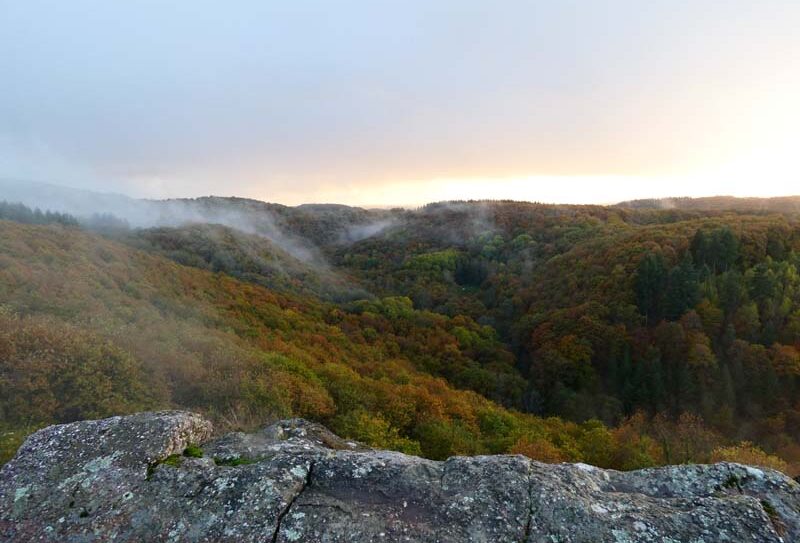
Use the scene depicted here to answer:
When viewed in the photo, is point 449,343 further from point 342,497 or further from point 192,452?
point 342,497

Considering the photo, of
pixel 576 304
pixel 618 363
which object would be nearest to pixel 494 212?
pixel 576 304

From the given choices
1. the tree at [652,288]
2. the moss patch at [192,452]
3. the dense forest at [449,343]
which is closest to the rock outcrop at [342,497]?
the moss patch at [192,452]

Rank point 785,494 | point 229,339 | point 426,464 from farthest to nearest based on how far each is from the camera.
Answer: point 229,339
point 426,464
point 785,494

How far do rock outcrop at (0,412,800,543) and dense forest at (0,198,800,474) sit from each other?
310cm

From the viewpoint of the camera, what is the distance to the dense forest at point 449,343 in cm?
1283

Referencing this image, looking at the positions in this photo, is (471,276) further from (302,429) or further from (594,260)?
(302,429)

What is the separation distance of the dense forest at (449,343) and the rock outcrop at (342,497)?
3.10m

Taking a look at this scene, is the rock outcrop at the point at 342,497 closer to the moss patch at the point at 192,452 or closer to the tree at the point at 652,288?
the moss patch at the point at 192,452

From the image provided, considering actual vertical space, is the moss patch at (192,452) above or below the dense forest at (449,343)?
above

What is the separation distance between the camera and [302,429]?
8.84 meters

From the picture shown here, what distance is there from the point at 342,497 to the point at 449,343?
52.4 metres

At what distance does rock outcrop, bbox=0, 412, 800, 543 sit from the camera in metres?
5.42

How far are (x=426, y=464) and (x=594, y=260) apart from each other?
84653mm

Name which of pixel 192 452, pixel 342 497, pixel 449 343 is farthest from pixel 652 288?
pixel 192 452
